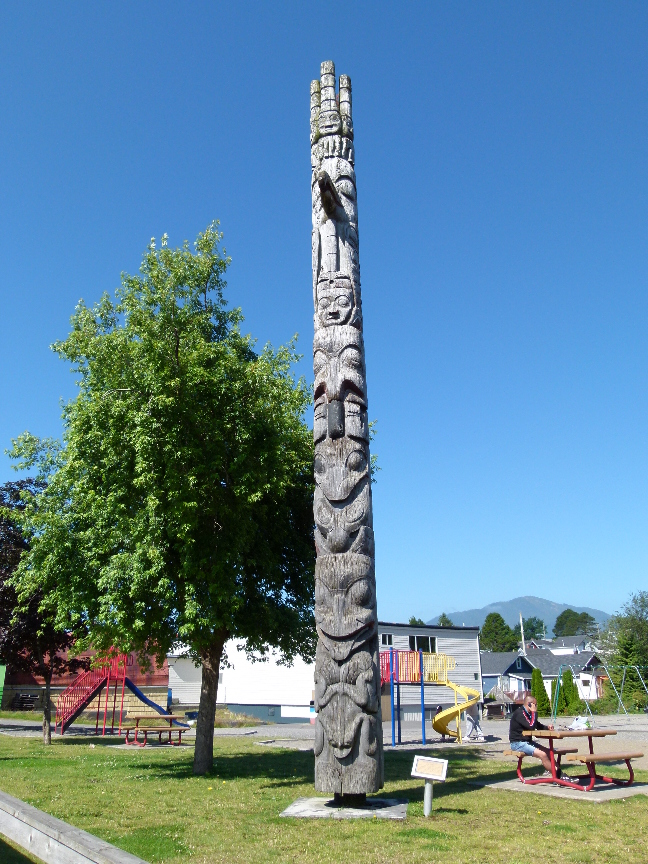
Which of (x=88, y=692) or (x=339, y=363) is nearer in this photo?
(x=339, y=363)

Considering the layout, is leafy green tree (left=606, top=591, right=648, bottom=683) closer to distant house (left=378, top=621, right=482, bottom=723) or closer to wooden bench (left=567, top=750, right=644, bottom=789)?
distant house (left=378, top=621, right=482, bottom=723)

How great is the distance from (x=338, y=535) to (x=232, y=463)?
4194 millimetres

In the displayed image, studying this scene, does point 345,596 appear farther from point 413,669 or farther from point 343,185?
point 413,669

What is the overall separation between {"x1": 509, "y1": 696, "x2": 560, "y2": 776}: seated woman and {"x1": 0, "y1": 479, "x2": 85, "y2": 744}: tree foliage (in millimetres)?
13261

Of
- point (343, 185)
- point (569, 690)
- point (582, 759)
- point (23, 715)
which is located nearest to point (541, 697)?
point (569, 690)

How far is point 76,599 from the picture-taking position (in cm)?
1165

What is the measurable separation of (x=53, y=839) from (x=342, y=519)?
4.68m

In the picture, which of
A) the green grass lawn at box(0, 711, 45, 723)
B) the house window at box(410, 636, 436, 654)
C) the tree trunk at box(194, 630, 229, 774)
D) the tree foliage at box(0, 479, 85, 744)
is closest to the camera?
the tree trunk at box(194, 630, 229, 774)

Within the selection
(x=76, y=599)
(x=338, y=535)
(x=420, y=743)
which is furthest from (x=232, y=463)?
(x=420, y=743)

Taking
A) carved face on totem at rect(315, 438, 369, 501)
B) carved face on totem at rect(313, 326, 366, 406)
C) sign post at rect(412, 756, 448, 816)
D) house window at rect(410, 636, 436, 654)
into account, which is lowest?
sign post at rect(412, 756, 448, 816)

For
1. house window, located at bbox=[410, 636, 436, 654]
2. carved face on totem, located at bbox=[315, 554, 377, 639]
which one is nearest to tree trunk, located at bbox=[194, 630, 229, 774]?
carved face on totem, located at bbox=[315, 554, 377, 639]

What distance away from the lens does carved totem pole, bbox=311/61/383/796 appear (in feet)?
25.4

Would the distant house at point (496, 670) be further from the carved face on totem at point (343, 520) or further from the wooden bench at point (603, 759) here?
the carved face on totem at point (343, 520)

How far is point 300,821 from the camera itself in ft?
25.1
